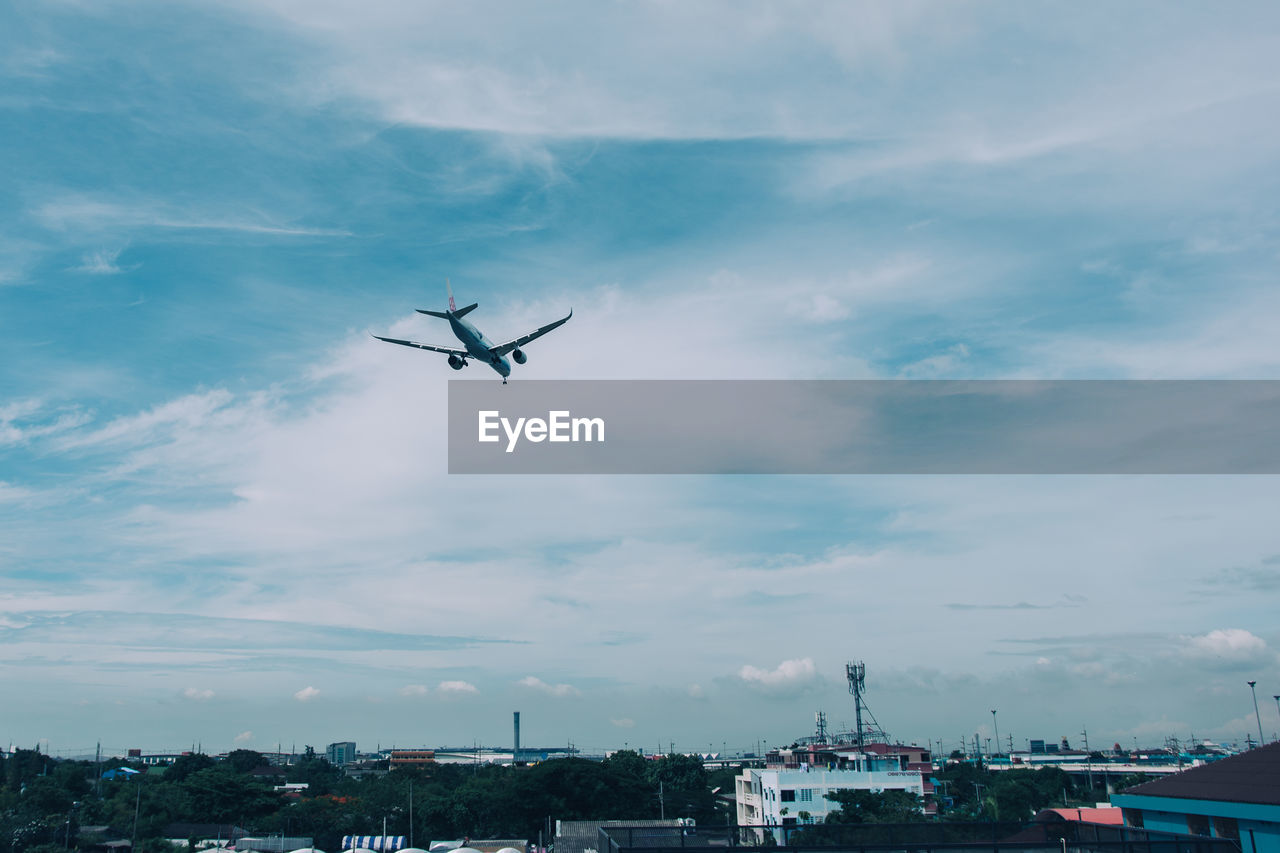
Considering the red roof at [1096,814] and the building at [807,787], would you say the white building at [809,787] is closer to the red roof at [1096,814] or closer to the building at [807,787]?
the building at [807,787]

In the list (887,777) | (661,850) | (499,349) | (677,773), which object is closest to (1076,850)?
(661,850)

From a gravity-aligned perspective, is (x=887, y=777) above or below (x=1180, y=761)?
above

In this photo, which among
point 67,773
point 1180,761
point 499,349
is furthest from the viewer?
point 1180,761

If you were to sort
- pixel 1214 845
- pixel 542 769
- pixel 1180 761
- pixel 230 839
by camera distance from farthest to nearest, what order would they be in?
pixel 1180 761 → pixel 542 769 → pixel 230 839 → pixel 1214 845

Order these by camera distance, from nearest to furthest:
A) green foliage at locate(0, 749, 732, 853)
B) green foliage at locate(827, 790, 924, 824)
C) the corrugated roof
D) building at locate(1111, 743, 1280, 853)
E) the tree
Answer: building at locate(1111, 743, 1280, 853), the corrugated roof, green foliage at locate(827, 790, 924, 824), green foliage at locate(0, 749, 732, 853), the tree

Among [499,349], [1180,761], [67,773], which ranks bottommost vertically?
[1180,761]

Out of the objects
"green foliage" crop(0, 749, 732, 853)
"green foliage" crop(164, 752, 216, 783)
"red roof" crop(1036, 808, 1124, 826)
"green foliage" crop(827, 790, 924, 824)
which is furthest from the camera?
"green foliage" crop(164, 752, 216, 783)

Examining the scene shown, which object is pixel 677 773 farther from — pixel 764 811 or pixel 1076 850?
pixel 1076 850

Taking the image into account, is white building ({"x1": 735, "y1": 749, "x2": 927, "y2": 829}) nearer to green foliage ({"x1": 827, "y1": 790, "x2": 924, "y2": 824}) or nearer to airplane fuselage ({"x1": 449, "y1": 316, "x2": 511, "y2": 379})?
green foliage ({"x1": 827, "y1": 790, "x2": 924, "y2": 824})

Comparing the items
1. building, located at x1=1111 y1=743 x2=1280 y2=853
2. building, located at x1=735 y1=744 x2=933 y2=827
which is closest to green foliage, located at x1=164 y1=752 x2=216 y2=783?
building, located at x1=735 y1=744 x2=933 y2=827
